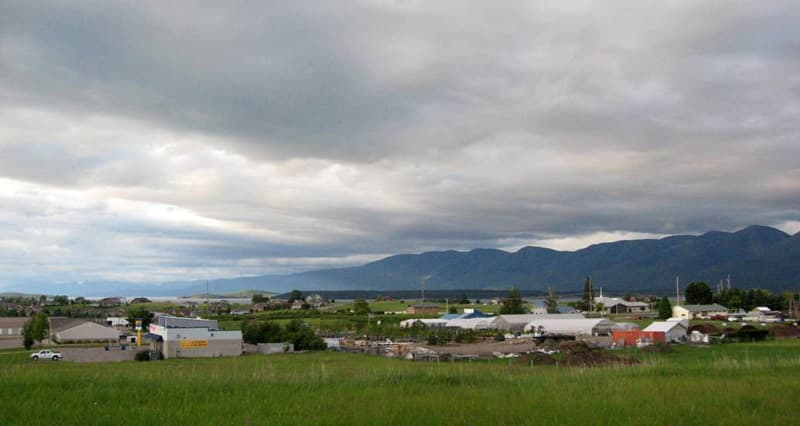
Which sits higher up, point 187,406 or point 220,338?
point 187,406

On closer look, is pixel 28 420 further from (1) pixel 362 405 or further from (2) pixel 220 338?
(2) pixel 220 338

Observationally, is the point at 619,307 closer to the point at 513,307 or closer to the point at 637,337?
the point at 513,307

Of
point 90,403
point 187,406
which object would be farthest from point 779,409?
point 90,403

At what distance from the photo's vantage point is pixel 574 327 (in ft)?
268

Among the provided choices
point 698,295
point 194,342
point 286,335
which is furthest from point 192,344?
point 698,295

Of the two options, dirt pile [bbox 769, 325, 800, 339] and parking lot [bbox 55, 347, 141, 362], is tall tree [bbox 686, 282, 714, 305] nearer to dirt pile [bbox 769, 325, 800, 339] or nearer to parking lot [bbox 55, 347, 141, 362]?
dirt pile [bbox 769, 325, 800, 339]

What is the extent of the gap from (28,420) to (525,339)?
66.7 metres

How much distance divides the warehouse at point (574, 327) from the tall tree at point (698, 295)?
5643 cm

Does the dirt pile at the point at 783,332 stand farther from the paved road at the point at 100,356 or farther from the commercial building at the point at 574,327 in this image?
the paved road at the point at 100,356

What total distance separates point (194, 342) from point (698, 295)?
10366cm

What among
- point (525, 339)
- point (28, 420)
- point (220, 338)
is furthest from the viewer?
point (525, 339)

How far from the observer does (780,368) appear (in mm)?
19922

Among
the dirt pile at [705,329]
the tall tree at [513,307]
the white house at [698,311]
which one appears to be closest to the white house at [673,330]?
the dirt pile at [705,329]

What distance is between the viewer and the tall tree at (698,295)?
129000 mm
